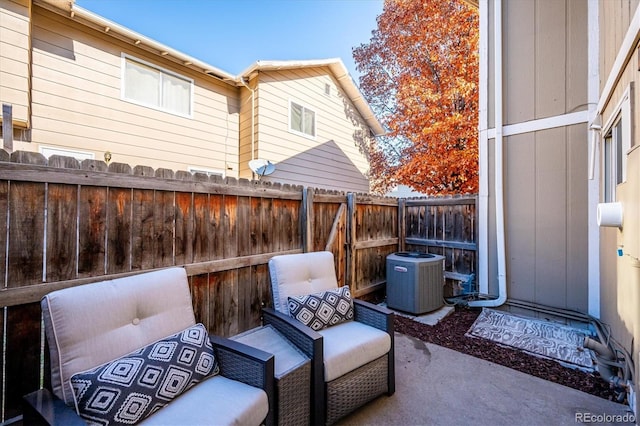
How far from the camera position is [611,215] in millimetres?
2311

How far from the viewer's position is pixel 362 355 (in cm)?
221

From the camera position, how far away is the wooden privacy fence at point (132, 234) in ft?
5.63

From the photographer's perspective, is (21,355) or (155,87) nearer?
(21,355)

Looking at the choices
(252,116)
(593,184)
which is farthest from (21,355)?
(593,184)

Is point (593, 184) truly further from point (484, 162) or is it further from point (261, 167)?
point (261, 167)

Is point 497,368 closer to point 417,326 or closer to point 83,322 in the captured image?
point 417,326

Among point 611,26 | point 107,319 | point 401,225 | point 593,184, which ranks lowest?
point 107,319

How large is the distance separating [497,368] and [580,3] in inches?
186

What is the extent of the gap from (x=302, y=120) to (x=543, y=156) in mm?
4894

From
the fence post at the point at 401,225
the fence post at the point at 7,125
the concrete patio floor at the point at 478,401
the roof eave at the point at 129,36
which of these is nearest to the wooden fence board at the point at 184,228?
the fence post at the point at 7,125

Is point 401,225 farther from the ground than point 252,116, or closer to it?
closer to it

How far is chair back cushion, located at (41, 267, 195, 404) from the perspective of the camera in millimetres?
1452

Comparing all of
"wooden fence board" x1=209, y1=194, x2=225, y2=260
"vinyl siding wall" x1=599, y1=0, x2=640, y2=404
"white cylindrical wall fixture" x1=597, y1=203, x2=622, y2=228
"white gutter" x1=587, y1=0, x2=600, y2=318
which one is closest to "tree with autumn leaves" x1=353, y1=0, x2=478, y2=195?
"white gutter" x1=587, y1=0, x2=600, y2=318

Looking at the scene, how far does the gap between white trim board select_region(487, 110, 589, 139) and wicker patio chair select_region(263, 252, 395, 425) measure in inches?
143
